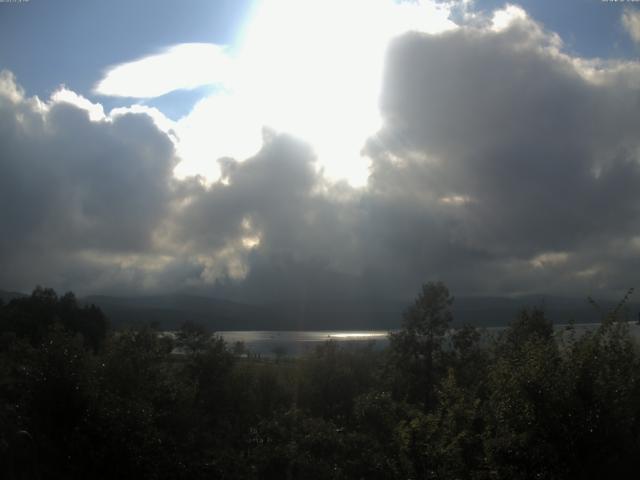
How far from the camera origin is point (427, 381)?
39312mm

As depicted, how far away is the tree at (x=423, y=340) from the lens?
39.3m

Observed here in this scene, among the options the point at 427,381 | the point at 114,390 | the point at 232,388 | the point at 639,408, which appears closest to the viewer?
the point at 639,408

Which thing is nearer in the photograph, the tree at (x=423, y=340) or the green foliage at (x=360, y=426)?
the green foliage at (x=360, y=426)

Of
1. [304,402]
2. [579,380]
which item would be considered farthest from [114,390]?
[304,402]

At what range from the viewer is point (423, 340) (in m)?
39.8

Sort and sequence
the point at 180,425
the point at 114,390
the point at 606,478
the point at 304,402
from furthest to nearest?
the point at 304,402
the point at 180,425
the point at 114,390
the point at 606,478

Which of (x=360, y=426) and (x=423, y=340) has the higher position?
(x=423, y=340)

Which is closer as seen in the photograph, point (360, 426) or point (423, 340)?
point (360, 426)

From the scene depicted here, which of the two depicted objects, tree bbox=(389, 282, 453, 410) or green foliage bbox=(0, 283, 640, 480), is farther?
tree bbox=(389, 282, 453, 410)

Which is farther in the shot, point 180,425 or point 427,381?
point 427,381

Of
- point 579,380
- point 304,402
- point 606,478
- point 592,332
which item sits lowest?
point 304,402

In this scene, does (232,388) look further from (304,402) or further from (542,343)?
(542,343)

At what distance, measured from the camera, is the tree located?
39344 mm

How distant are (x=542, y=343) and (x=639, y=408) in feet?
13.4
